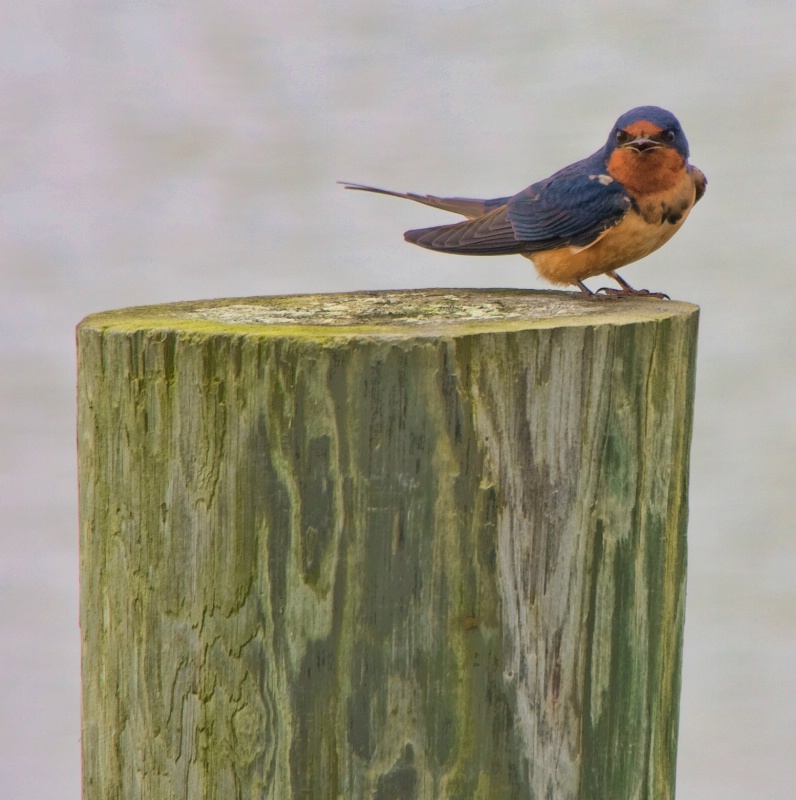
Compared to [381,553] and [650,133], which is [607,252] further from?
[381,553]

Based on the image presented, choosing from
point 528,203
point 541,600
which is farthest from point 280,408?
point 528,203

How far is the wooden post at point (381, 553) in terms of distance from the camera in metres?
1.49

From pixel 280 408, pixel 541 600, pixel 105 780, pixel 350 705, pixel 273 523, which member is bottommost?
pixel 105 780

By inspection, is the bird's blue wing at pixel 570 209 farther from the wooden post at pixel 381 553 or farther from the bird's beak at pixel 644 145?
the wooden post at pixel 381 553

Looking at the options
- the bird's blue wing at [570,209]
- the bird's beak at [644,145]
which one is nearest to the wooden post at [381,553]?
the bird's blue wing at [570,209]

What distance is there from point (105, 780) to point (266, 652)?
372 millimetres

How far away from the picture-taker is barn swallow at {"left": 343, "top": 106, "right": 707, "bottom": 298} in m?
2.73

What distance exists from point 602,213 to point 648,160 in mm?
188

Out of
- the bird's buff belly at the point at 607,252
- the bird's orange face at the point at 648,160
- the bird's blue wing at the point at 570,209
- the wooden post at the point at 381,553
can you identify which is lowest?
the wooden post at the point at 381,553

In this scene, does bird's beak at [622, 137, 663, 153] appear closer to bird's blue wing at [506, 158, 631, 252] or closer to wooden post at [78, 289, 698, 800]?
bird's blue wing at [506, 158, 631, 252]

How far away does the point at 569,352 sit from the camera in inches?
61.2

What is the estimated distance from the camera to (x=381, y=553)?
150 cm

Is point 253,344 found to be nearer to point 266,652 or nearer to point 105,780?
point 266,652

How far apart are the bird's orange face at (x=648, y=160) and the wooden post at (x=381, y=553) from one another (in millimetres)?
1150
